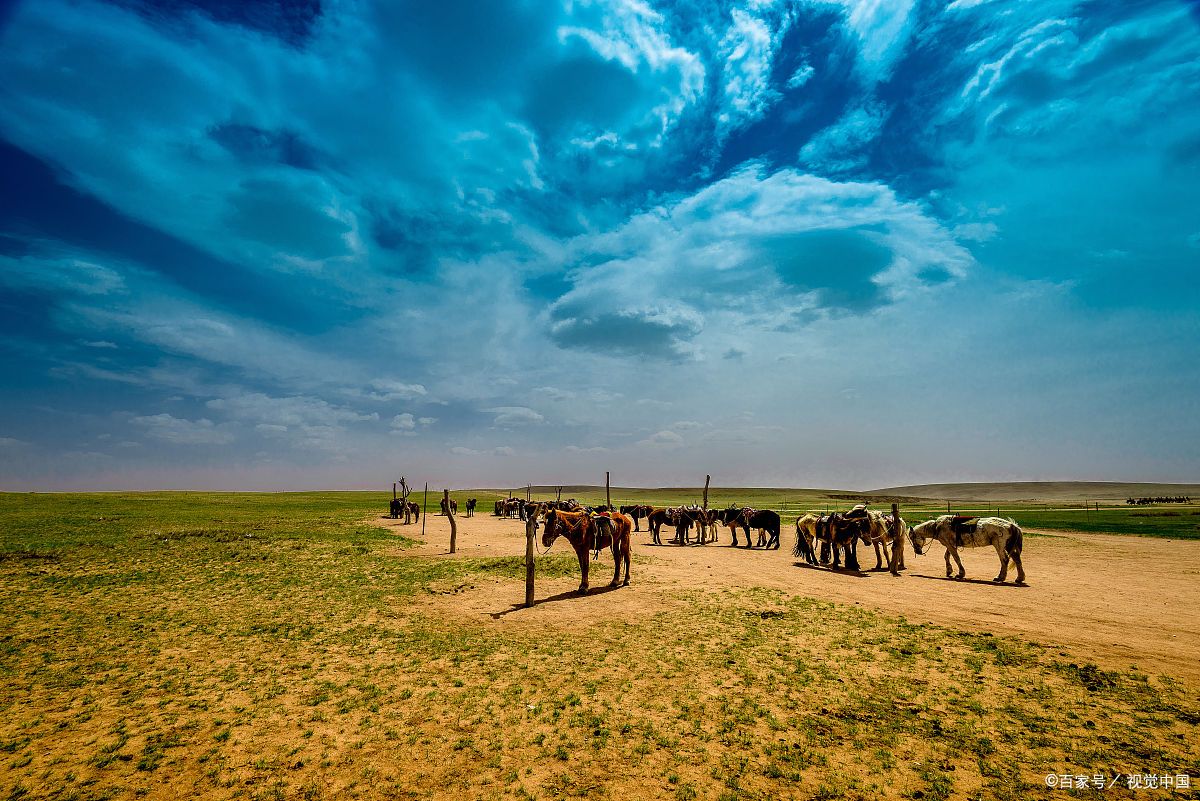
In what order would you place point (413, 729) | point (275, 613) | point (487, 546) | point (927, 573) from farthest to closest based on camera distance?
point (487, 546) → point (927, 573) → point (275, 613) → point (413, 729)

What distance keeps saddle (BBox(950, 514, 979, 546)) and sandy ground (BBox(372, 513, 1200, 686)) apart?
1.78 meters

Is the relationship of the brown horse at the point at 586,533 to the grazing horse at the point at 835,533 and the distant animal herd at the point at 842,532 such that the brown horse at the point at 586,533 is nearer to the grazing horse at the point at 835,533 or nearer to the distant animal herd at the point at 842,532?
the distant animal herd at the point at 842,532

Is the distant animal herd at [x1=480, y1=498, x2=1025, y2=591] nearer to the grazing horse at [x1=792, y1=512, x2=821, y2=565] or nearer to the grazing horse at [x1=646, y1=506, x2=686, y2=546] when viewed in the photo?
the grazing horse at [x1=792, y1=512, x2=821, y2=565]

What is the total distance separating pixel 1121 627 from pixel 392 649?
1865 centimetres

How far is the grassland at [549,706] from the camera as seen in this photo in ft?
19.7

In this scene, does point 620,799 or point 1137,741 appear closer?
point 620,799

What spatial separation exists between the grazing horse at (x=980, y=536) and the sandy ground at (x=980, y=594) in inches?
33.5

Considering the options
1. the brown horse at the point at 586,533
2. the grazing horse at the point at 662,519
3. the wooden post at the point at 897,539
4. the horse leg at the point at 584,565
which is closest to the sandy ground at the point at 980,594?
the horse leg at the point at 584,565

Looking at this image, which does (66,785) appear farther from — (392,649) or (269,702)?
(392,649)

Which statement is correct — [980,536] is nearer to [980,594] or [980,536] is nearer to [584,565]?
[980,594]

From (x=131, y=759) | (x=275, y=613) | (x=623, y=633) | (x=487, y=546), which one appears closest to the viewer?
(x=131, y=759)

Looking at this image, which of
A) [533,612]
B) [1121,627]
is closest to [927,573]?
[1121,627]

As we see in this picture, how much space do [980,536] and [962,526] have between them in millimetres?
755

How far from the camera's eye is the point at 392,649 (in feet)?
35.6
